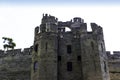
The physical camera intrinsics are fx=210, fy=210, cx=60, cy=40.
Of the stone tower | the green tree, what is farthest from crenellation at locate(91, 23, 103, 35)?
the green tree

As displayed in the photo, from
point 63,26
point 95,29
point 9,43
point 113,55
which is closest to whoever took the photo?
point 95,29

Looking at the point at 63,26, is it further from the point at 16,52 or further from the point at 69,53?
the point at 16,52

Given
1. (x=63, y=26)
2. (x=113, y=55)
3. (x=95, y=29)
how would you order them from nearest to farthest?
(x=95, y=29)
(x=63, y=26)
(x=113, y=55)

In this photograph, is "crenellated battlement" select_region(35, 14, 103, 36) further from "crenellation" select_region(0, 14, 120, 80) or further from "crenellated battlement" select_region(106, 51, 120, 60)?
"crenellated battlement" select_region(106, 51, 120, 60)

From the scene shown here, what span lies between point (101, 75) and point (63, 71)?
491 centimetres

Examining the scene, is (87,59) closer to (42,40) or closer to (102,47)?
(102,47)

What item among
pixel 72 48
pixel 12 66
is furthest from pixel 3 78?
pixel 72 48

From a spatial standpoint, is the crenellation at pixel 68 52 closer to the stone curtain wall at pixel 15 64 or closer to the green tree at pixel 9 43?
the stone curtain wall at pixel 15 64

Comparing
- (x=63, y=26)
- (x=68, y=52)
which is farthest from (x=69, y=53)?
(x=63, y=26)

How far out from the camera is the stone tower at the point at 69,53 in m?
26.4

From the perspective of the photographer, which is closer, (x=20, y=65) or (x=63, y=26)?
(x=63, y=26)

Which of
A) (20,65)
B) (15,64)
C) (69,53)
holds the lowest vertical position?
(20,65)

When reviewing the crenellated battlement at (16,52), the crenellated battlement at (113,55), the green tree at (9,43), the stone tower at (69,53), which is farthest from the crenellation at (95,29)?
the green tree at (9,43)

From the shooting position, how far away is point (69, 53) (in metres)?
28.5
